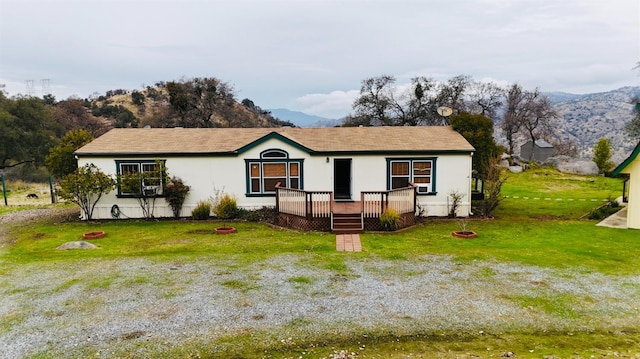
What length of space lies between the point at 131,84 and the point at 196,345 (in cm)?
6030

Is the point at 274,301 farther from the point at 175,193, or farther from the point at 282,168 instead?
the point at 175,193

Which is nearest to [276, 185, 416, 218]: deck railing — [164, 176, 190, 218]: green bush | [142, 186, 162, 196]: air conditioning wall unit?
[164, 176, 190, 218]: green bush

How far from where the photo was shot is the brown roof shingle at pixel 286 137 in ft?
54.5

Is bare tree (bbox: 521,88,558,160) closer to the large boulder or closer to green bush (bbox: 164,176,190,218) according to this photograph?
the large boulder

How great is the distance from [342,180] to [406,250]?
24.5ft

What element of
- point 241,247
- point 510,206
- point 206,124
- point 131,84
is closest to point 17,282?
point 241,247

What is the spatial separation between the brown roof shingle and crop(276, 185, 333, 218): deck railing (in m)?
2.41

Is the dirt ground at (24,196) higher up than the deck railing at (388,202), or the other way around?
the deck railing at (388,202)

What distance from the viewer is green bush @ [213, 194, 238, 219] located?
16.3m

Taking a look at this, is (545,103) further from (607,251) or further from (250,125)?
(607,251)

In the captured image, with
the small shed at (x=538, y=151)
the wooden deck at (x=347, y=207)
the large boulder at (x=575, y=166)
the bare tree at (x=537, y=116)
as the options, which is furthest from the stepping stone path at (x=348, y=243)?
the bare tree at (x=537, y=116)

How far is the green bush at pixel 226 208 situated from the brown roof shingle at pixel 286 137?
204 centimetres

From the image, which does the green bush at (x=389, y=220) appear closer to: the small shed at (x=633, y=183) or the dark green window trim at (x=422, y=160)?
the dark green window trim at (x=422, y=160)

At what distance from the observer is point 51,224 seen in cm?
1608
